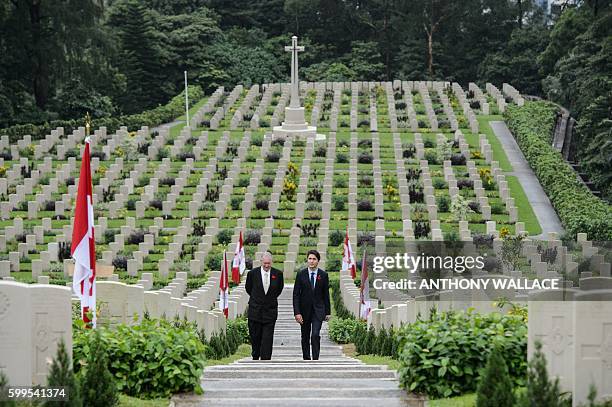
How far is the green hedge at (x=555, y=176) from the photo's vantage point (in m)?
31.9

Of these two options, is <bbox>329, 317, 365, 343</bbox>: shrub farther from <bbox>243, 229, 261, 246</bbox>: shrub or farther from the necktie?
<bbox>243, 229, 261, 246</bbox>: shrub

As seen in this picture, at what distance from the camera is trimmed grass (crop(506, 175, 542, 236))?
1353 inches

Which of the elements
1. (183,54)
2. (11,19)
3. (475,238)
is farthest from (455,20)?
(475,238)

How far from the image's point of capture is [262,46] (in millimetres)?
70688

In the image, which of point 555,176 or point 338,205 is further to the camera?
point 555,176

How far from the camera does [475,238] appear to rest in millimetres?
32250

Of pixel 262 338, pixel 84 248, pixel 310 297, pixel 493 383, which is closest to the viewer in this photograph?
pixel 493 383

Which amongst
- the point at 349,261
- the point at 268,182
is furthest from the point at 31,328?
the point at 268,182

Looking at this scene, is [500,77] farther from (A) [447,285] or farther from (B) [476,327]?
(B) [476,327]

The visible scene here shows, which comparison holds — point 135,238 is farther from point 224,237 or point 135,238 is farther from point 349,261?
point 349,261

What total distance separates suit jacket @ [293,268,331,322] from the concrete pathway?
17.1 metres

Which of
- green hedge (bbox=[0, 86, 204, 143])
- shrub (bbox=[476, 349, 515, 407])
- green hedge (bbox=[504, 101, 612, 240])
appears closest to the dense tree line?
green hedge (bbox=[504, 101, 612, 240])

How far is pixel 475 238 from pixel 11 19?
28.9 metres

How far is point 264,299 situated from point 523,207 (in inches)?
852
